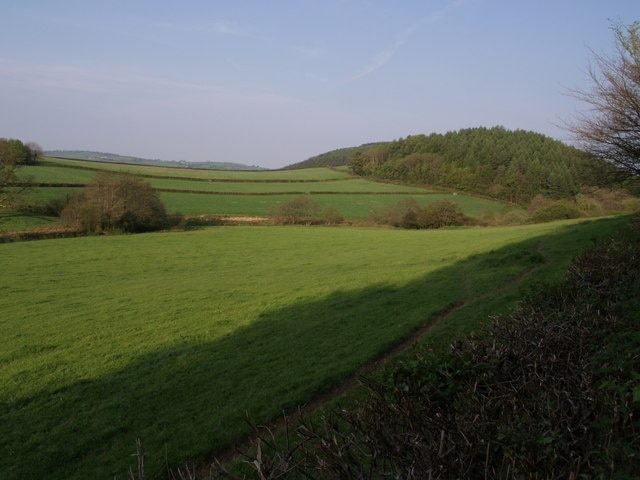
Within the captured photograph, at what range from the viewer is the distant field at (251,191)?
6806 centimetres

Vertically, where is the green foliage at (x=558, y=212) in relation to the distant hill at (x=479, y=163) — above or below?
below

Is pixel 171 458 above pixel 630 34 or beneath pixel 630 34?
beneath

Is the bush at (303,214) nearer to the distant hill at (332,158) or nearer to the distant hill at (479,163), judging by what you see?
the distant hill at (479,163)

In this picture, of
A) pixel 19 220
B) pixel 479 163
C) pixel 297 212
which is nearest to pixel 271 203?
pixel 297 212

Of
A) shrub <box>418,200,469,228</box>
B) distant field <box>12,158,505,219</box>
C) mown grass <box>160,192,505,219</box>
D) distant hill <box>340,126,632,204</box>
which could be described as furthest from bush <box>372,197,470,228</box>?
distant hill <box>340,126,632,204</box>

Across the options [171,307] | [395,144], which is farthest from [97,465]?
[395,144]

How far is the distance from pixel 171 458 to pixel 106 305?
560 inches

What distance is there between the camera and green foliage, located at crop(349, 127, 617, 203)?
82750mm

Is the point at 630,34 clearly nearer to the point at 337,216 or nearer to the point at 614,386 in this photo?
the point at 614,386

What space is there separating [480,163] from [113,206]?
79.6 m

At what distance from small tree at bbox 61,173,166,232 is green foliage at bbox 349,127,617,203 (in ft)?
210

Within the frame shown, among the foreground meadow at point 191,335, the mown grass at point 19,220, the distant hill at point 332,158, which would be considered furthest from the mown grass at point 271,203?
the distant hill at point 332,158

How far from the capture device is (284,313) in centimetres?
1695

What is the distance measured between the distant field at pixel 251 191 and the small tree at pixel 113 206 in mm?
9493
